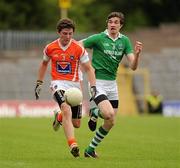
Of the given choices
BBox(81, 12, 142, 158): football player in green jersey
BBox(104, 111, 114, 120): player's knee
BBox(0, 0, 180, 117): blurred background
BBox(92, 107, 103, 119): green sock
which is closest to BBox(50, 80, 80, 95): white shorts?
BBox(81, 12, 142, 158): football player in green jersey

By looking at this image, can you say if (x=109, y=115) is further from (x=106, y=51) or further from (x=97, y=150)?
(x=97, y=150)

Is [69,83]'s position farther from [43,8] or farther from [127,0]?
[127,0]

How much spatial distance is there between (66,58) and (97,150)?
292cm

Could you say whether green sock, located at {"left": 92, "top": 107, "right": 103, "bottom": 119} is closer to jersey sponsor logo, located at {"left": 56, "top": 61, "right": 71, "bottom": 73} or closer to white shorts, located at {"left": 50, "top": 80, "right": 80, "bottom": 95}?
white shorts, located at {"left": 50, "top": 80, "right": 80, "bottom": 95}

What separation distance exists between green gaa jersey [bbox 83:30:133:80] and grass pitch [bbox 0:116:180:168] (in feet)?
5.06

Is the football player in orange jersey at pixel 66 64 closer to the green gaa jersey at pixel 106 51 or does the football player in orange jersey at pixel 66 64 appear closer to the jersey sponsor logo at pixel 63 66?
the jersey sponsor logo at pixel 63 66

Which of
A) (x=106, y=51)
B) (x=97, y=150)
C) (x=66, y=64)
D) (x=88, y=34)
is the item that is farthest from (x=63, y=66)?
(x=88, y=34)

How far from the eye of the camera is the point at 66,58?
14758 millimetres

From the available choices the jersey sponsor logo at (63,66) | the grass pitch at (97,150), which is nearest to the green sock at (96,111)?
the grass pitch at (97,150)

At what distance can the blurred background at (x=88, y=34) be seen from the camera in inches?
1724

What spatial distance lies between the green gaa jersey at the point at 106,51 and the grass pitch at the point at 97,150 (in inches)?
60.7

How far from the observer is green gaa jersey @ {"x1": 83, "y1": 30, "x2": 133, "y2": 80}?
15477 millimetres

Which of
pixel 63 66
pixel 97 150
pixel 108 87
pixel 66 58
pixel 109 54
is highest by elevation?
pixel 109 54

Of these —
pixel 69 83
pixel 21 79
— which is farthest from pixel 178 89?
pixel 69 83
